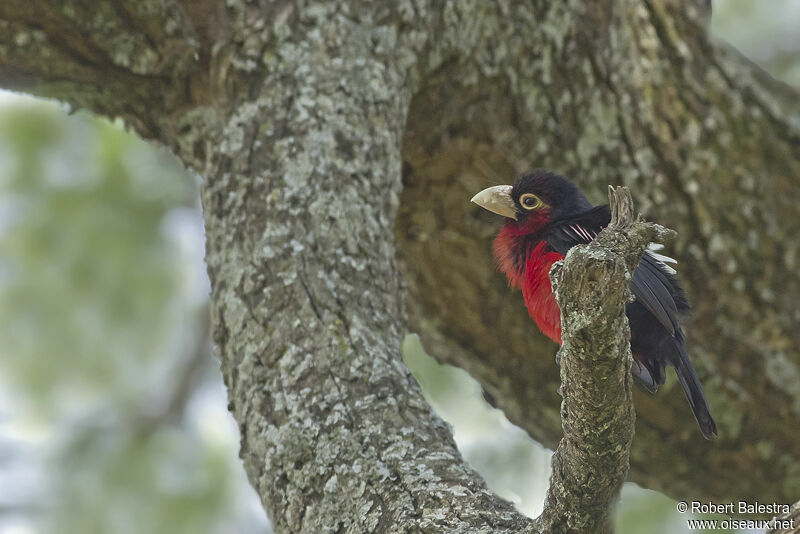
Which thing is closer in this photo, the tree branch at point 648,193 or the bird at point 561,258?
the bird at point 561,258

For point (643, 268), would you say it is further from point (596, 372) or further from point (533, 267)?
point (596, 372)

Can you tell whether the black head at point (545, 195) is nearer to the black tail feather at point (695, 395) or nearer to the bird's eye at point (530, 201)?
the bird's eye at point (530, 201)

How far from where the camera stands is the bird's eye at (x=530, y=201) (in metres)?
3.17

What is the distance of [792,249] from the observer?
382 cm

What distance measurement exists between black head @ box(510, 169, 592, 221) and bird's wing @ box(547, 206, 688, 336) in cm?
23

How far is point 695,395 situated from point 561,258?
551mm

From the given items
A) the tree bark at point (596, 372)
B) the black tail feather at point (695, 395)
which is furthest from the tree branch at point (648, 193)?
the tree bark at point (596, 372)

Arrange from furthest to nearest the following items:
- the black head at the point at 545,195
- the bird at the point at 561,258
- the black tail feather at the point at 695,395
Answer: the black head at the point at 545,195
the bird at the point at 561,258
the black tail feather at the point at 695,395

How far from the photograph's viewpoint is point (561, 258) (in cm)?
272

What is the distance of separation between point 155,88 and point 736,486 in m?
2.97

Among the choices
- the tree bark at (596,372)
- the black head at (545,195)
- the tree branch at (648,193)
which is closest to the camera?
the tree bark at (596,372)

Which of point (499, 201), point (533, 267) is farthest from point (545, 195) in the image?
point (533, 267)

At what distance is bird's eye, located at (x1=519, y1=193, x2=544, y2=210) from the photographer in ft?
10.4

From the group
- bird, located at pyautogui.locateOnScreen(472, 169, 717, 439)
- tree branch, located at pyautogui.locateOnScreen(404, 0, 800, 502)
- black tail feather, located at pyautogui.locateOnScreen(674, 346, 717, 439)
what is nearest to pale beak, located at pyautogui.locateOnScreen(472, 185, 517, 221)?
bird, located at pyautogui.locateOnScreen(472, 169, 717, 439)
